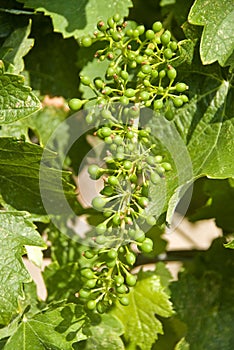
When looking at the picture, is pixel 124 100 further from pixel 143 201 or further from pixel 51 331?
pixel 51 331

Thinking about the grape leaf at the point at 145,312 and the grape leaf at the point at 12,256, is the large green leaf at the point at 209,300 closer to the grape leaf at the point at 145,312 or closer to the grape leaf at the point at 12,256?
the grape leaf at the point at 145,312

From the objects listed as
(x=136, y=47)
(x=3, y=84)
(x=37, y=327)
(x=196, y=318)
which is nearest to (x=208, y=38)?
(x=136, y=47)

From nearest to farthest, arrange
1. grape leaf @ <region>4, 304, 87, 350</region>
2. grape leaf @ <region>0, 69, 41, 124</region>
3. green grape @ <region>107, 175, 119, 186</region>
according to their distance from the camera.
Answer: green grape @ <region>107, 175, 119, 186</region>, grape leaf @ <region>0, 69, 41, 124</region>, grape leaf @ <region>4, 304, 87, 350</region>

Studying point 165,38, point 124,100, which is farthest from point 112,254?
point 165,38

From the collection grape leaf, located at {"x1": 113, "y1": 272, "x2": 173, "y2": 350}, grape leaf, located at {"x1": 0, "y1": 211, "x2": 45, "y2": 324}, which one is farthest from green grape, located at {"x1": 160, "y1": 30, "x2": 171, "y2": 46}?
grape leaf, located at {"x1": 113, "y1": 272, "x2": 173, "y2": 350}

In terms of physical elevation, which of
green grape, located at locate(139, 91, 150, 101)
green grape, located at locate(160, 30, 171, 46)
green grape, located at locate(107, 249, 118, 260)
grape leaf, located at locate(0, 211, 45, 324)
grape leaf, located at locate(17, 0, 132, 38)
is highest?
green grape, located at locate(160, 30, 171, 46)

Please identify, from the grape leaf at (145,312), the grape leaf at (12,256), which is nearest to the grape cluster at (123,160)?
the grape leaf at (12,256)

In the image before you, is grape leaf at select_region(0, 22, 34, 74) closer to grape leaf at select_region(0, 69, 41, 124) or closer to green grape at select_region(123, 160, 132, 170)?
grape leaf at select_region(0, 69, 41, 124)
